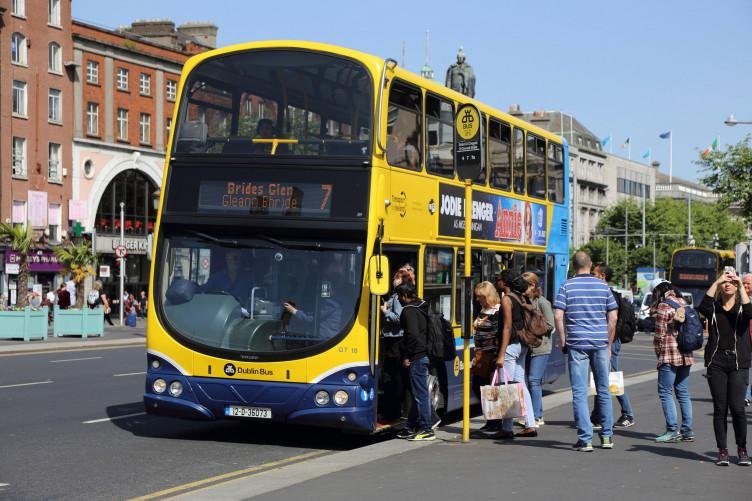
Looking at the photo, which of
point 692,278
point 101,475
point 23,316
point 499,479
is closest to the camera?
point 499,479

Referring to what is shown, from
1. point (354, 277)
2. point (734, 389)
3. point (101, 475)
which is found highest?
point (354, 277)

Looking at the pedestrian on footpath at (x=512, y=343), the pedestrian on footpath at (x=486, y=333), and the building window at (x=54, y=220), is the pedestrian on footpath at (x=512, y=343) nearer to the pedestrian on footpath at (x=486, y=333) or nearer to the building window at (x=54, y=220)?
the pedestrian on footpath at (x=486, y=333)

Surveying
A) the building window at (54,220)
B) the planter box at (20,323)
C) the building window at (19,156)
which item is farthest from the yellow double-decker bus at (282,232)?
the building window at (54,220)

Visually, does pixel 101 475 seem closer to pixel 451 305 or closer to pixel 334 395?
pixel 334 395

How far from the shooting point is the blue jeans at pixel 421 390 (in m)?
13.5

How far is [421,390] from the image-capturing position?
13.6m

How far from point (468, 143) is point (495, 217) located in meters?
4.16

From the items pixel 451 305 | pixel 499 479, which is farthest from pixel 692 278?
pixel 499 479

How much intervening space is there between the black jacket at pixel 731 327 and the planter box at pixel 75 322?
1255 inches

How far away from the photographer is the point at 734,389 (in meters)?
11.3

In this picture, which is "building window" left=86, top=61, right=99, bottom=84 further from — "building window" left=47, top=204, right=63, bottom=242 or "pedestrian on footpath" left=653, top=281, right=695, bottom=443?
"pedestrian on footpath" left=653, top=281, right=695, bottom=443

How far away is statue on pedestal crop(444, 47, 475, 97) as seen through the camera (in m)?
23.8

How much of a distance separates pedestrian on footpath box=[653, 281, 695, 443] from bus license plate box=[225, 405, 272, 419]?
4022 millimetres

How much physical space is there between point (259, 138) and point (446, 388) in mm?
3923
